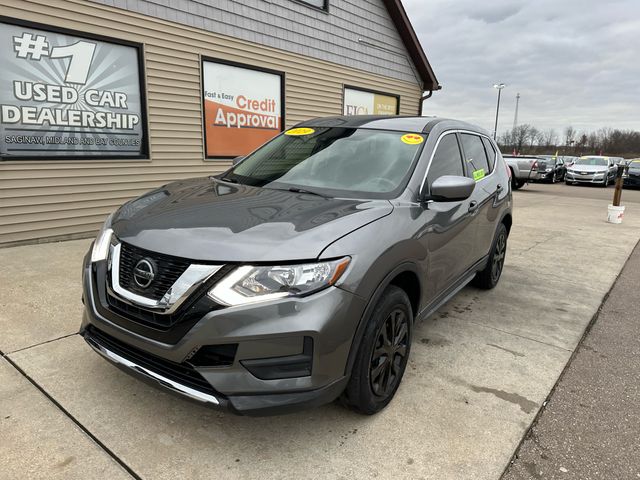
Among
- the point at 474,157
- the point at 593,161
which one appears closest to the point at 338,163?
the point at 474,157

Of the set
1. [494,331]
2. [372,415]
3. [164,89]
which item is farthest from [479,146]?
[164,89]

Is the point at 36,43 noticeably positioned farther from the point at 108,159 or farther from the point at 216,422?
the point at 216,422

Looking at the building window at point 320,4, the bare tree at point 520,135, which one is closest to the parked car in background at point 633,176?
the building window at point 320,4

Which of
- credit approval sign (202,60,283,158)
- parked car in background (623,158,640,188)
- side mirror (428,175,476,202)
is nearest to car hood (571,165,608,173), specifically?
parked car in background (623,158,640,188)

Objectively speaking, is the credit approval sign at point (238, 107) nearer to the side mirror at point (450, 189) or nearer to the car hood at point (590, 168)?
the side mirror at point (450, 189)

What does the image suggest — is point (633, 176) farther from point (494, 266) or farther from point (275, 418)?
point (275, 418)

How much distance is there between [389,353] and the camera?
2533 mm

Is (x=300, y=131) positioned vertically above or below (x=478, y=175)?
above

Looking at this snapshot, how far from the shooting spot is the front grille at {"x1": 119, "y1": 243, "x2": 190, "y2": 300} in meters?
2.03

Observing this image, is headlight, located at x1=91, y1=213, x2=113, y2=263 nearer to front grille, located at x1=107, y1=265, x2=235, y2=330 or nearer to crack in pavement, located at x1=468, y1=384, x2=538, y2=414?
front grille, located at x1=107, y1=265, x2=235, y2=330

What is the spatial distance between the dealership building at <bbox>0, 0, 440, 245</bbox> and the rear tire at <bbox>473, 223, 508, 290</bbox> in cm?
506

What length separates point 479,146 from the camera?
434 cm

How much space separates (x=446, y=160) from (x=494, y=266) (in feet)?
6.19

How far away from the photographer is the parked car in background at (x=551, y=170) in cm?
2262
